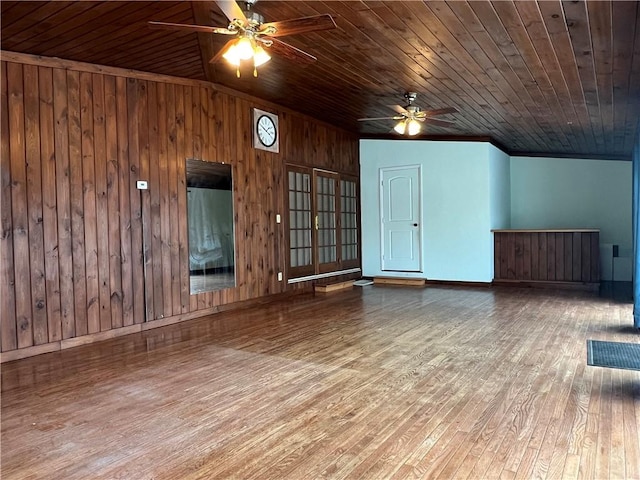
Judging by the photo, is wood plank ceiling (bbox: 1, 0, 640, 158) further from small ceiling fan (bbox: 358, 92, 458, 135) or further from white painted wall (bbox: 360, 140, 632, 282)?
white painted wall (bbox: 360, 140, 632, 282)


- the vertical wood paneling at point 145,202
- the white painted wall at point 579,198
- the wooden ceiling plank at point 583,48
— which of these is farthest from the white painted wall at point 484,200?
the vertical wood paneling at point 145,202

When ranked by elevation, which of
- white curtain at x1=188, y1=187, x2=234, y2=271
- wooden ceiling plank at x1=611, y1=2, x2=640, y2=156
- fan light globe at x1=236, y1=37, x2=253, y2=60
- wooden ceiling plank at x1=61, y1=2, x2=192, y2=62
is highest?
wooden ceiling plank at x1=61, y1=2, x2=192, y2=62

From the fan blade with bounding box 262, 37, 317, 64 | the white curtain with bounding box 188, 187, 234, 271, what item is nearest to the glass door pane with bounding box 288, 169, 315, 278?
the white curtain with bounding box 188, 187, 234, 271

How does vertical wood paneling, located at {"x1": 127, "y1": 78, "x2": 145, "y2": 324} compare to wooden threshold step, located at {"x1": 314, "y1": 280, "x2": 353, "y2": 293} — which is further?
wooden threshold step, located at {"x1": 314, "y1": 280, "x2": 353, "y2": 293}

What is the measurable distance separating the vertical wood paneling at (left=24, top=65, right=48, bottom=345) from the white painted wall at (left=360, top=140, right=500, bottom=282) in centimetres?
598

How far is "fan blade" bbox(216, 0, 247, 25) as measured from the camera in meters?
2.96

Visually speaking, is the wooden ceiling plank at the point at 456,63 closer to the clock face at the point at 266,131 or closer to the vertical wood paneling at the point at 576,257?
the vertical wood paneling at the point at 576,257

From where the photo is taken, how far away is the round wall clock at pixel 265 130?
258 inches

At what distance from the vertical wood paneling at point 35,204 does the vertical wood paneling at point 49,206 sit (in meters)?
0.04

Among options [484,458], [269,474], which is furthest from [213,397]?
[484,458]

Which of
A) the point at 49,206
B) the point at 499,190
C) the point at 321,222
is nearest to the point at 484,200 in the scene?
the point at 499,190

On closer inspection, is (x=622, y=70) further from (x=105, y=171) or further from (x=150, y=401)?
(x=105, y=171)

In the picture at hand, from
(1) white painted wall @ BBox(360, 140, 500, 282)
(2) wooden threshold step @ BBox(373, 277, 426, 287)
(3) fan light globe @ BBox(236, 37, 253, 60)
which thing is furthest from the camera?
(2) wooden threshold step @ BBox(373, 277, 426, 287)

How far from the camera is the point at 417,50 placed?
404cm
